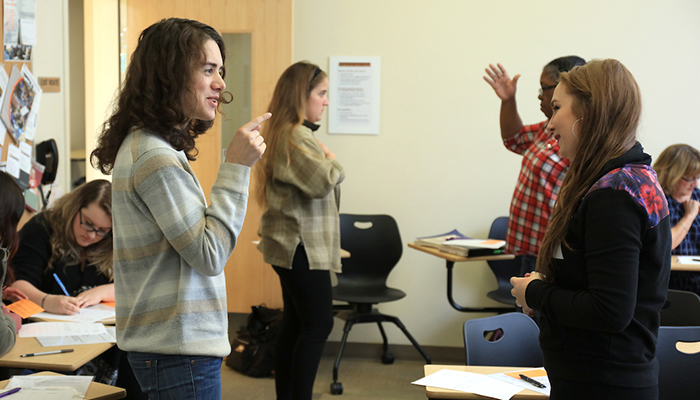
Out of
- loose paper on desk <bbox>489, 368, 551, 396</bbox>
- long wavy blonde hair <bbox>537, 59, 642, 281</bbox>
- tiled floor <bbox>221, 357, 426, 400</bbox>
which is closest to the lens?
long wavy blonde hair <bbox>537, 59, 642, 281</bbox>

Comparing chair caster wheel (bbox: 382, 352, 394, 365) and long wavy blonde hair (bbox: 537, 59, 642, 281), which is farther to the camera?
chair caster wheel (bbox: 382, 352, 394, 365)

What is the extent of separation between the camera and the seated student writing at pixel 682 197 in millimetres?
3041

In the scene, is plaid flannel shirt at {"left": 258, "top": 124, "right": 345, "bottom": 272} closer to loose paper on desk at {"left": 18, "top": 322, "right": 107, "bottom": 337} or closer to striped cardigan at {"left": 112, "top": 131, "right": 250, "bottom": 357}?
loose paper on desk at {"left": 18, "top": 322, "right": 107, "bottom": 337}

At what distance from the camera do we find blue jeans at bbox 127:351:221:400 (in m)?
1.15

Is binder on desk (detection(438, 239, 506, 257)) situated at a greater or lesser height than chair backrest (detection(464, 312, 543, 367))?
greater

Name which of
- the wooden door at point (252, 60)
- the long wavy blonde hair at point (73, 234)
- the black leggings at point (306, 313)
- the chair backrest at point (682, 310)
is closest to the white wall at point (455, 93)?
the wooden door at point (252, 60)

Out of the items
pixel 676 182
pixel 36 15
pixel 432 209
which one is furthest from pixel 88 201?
pixel 676 182

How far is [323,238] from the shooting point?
8.13ft

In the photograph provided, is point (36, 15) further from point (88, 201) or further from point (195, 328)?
point (195, 328)

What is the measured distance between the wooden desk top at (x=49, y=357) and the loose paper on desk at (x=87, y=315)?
24 centimetres

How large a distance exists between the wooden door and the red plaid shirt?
6.07ft

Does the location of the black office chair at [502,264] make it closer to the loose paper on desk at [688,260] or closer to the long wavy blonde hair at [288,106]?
the loose paper on desk at [688,260]

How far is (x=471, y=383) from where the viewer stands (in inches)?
60.3

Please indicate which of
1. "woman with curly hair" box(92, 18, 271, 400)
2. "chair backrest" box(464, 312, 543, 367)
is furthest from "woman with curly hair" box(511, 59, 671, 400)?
"woman with curly hair" box(92, 18, 271, 400)
